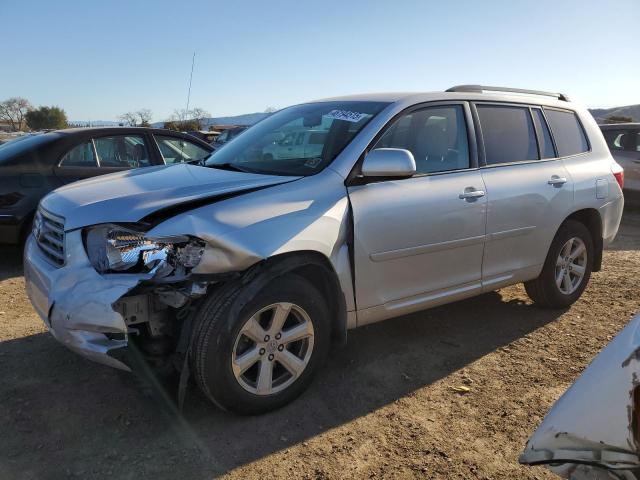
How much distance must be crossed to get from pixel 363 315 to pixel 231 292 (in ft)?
3.07

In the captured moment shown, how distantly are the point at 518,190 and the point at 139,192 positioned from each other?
107 inches

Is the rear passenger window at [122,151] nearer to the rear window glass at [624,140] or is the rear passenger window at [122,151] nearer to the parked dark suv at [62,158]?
the parked dark suv at [62,158]

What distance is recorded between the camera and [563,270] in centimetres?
466

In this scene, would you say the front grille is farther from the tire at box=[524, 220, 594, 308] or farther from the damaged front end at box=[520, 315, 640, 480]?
the tire at box=[524, 220, 594, 308]

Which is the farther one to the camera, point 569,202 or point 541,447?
point 569,202

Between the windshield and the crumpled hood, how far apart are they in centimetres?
22

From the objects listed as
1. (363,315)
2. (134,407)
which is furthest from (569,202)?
(134,407)

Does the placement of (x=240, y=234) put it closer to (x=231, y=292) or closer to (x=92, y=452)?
(x=231, y=292)

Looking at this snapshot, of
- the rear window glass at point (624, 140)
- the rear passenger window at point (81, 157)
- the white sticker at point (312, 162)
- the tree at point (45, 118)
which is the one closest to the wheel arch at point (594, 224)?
the white sticker at point (312, 162)

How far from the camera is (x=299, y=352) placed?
3098 mm

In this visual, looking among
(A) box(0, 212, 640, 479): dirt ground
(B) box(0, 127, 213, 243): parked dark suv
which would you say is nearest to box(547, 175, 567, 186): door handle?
(A) box(0, 212, 640, 479): dirt ground

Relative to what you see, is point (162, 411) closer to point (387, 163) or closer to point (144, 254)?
point (144, 254)

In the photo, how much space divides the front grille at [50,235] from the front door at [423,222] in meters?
→ 1.65

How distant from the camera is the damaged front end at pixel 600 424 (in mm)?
1592
